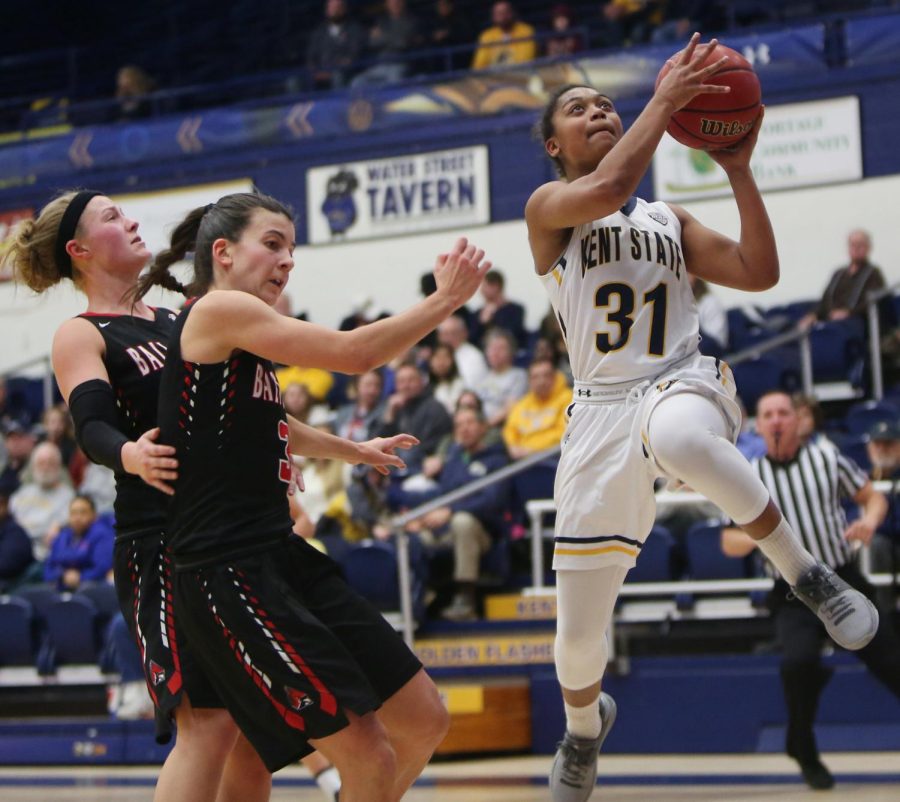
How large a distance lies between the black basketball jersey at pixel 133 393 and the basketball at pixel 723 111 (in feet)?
5.18

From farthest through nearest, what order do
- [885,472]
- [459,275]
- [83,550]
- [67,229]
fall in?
[83,550], [885,472], [67,229], [459,275]

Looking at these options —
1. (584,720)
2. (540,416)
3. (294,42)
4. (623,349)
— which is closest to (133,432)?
(623,349)

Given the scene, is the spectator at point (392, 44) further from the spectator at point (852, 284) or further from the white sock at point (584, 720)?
the white sock at point (584, 720)

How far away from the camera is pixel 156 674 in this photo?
365 cm

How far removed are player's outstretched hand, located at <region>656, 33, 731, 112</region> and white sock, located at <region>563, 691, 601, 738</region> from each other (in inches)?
Answer: 73.4

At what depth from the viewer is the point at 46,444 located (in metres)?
11.4

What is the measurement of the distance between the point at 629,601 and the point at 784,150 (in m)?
4.35

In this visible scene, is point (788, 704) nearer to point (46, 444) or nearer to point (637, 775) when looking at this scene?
point (637, 775)

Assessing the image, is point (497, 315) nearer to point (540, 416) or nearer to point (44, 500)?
point (540, 416)

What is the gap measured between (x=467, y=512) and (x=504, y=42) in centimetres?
537

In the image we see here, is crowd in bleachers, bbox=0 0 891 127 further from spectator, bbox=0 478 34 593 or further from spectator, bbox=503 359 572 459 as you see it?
spectator, bbox=0 478 34 593

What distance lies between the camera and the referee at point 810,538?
6.76 meters

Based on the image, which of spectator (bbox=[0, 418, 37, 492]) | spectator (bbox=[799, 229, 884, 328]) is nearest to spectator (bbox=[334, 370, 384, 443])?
spectator (bbox=[0, 418, 37, 492])

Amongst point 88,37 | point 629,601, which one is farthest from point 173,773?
point 88,37
